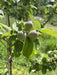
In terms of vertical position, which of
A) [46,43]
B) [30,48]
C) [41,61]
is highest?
[30,48]

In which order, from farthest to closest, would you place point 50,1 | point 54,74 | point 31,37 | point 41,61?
1. point 54,74
2. point 50,1
3. point 41,61
4. point 31,37

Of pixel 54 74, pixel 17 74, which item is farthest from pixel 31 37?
pixel 54 74

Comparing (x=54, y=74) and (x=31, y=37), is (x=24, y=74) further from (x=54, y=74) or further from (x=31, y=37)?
(x=31, y=37)

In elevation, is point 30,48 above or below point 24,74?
above

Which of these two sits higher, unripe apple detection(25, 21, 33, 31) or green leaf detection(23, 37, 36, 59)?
unripe apple detection(25, 21, 33, 31)

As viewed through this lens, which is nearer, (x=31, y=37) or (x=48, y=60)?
(x=31, y=37)

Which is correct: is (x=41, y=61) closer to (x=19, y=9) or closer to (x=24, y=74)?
(x=19, y=9)

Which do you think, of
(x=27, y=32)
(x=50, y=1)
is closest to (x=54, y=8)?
(x=50, y=1)

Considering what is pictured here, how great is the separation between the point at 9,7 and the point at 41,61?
471 millimetres


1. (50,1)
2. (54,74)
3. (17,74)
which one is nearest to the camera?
(50,1)

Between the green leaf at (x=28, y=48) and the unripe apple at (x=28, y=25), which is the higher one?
the unripe apple at (x=28, y=25)

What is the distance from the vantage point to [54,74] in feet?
5.72

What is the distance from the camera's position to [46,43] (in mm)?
2748

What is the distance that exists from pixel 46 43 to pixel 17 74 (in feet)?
4.25
